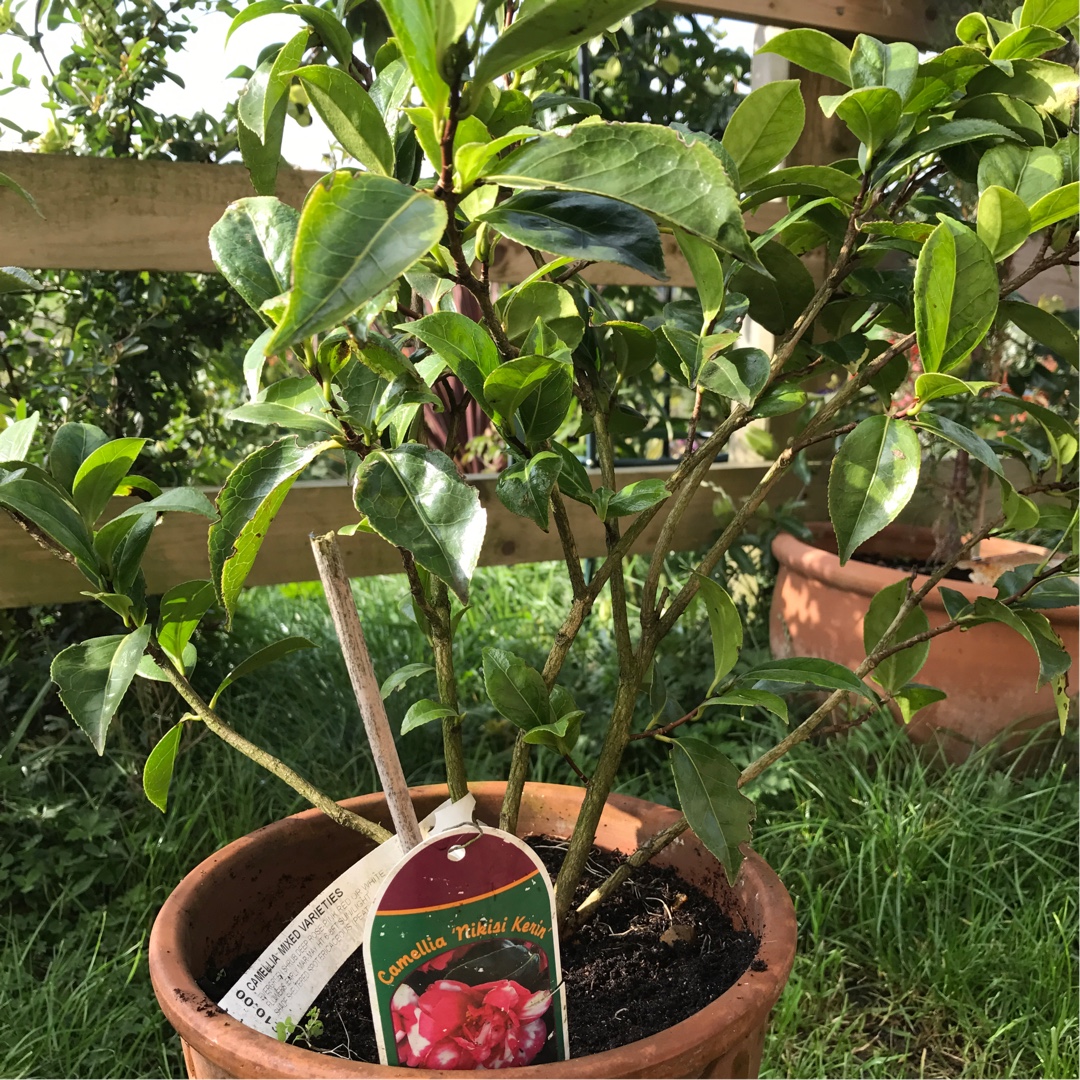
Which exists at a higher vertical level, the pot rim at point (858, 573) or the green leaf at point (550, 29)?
the green leaf at point (550, 29)

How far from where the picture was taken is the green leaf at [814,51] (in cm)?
73

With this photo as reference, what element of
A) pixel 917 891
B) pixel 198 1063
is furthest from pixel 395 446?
pixel 917 891

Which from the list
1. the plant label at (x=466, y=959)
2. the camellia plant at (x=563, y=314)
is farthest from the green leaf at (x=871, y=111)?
the plant label at (x=466, y=959)

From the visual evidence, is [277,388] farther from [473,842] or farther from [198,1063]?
[198,1063]

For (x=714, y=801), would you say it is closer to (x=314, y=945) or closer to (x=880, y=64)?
(x=314, y=945)

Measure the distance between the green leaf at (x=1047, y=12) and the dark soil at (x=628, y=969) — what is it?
0.75 m

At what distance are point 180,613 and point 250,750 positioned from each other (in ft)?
0.43

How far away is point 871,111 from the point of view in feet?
2.18

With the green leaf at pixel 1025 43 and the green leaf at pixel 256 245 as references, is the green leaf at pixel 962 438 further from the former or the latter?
the green leaf at pixel 256 245

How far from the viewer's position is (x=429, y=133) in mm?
478

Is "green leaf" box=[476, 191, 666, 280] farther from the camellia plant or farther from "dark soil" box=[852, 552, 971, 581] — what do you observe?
"dark soil" box=[852, 552, 971, 581]

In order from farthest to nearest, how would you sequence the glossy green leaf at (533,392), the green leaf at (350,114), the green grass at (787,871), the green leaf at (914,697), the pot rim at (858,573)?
the pot rim at (858,573), the green grass at (787,871), the green leaf at (914,697), the glossy green leaf at (533,392), the green leaf at (350,114)

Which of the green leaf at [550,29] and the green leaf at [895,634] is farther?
the green leaf at [895,634]

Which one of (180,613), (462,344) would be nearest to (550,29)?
(462,344)
